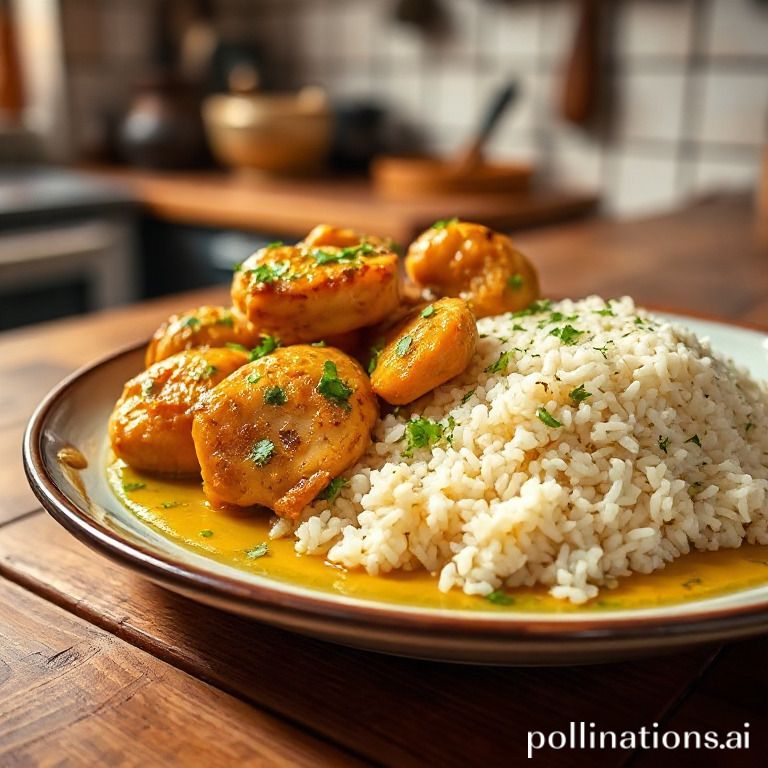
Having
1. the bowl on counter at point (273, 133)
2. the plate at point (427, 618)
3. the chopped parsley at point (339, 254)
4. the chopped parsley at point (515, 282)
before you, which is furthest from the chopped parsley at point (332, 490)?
the bowl on counter at point (273, 133)

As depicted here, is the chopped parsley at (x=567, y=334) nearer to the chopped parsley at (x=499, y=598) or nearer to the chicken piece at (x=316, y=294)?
the chicken piece at (x=316, y=294)

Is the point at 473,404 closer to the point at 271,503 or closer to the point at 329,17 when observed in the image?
the point at 271,503

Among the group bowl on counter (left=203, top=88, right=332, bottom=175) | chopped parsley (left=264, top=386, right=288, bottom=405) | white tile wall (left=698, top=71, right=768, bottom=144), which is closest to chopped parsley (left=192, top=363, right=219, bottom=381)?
chopped parsley (left=264, top=386, right=288, bottom=405)

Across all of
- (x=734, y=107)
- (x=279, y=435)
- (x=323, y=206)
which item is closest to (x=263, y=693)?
(x=279, y=435)

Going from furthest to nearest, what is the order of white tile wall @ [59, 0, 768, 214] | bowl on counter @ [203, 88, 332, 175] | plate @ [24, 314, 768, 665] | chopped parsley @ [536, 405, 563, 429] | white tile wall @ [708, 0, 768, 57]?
bowl on counter @ [203, 88, 332, 175], white tile wall @ [59, 0, 768, 214], white tile wall @ [708, 0, 768, 57], chopped parsley @ [536, 405, 563, 429], plate @ [24, 314, 768, 665]

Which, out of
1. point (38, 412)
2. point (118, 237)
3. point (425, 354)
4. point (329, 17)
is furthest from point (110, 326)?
point (329, 17)

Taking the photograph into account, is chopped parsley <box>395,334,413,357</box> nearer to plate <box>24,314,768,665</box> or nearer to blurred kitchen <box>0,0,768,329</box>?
plate <box>24,314,768,665</box>

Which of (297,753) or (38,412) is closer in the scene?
(297,753)
